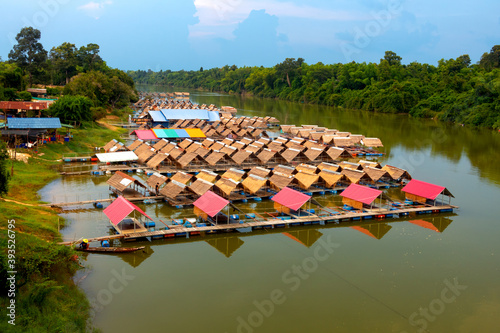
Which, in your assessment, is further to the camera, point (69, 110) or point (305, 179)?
point (69, 110)

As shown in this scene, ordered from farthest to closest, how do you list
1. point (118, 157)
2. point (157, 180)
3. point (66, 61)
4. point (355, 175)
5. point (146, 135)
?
1. point (66, 61)
2. point (146, 135)
3. point (118, 157)
4. point (355, 175)
5. point (157, 180)

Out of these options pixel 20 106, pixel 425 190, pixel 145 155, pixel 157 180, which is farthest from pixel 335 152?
pixel 20 106

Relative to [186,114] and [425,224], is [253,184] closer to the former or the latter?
[425,224]

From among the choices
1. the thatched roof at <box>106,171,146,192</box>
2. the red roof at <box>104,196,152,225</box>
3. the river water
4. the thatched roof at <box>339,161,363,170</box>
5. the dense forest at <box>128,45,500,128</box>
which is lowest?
the river water

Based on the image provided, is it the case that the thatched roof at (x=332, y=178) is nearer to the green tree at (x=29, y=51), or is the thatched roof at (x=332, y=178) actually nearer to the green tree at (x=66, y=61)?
the green tree at (x=29, y=51)

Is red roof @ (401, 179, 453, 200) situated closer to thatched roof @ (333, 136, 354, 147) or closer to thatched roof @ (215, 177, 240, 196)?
thatched roof @ (215, 177, 240, 196)

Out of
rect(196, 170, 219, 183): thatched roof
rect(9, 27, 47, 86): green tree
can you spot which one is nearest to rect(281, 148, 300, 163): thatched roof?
rect(196, 170, 219, 183): thatched roof
